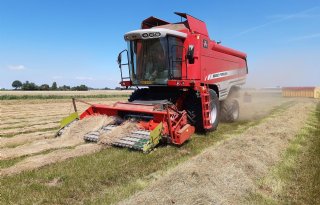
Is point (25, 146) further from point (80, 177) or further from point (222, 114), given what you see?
point (222, 114)

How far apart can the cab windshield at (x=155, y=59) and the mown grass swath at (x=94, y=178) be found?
235cm

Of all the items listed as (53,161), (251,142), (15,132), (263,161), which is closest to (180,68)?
(251,142)

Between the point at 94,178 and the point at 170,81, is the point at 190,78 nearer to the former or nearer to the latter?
the point at 170,81

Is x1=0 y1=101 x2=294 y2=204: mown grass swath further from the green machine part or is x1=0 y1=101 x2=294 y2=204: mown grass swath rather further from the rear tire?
the rear tire

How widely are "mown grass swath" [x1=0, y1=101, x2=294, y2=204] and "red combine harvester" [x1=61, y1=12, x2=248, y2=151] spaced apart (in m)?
0.69

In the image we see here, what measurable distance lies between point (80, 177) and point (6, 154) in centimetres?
237

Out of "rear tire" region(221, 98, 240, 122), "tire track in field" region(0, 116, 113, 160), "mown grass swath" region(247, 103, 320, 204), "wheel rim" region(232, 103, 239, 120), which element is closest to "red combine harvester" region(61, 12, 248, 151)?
"tire track in field" region(0, 116, 113, 160)

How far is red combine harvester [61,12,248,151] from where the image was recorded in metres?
7.01

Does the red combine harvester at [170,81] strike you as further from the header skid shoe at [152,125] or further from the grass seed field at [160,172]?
the grass seed field at [160,172]

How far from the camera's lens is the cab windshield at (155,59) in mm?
7973

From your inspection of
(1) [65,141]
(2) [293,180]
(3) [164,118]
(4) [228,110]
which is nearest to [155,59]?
(3) [164,118]

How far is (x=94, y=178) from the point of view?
475cm

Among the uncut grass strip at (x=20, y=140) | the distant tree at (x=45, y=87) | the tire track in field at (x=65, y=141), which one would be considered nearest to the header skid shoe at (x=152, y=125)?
the tire track in field at (x=65, y=141)

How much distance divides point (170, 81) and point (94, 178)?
3778mm
